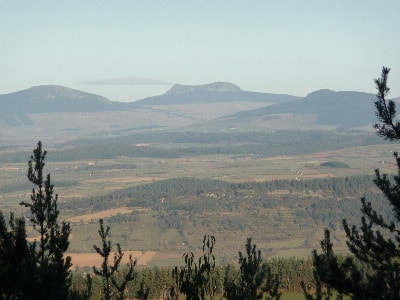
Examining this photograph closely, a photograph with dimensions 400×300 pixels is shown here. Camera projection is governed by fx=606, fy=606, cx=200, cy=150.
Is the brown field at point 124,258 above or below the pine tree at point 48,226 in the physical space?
below

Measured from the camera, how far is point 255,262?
2130 cm

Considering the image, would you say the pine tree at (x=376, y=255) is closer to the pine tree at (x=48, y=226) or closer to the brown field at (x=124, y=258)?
the pine tree at (x=48, y=226)

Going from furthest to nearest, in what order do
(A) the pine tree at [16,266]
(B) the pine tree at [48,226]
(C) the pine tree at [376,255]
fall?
(B) the pine tree at [48,226], (C) the pine tree at [376,255], (A) the pine tree at [16,266]

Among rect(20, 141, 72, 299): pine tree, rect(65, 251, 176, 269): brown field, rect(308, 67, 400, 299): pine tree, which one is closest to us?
rect(308, 67, 400, 299): pine tree

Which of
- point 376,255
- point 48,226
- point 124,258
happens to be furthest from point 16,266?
point 124,258

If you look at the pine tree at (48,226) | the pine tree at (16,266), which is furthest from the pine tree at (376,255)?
the pine tree at (48,226)

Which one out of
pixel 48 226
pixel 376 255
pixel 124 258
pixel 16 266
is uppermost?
pixel 48 226

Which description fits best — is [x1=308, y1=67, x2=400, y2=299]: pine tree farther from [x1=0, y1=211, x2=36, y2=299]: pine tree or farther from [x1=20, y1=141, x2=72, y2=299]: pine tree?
[x1=20, y1=141, x2=72, y2=299]: pine tree

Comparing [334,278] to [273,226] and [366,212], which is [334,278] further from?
[273,226]

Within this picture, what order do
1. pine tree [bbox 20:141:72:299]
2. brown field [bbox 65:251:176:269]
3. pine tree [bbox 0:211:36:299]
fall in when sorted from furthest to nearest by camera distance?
brown field [bbox 65:251:176:269] < pine tree [bbox 20:141:72:299] < pine tree [bbox 0:211:36:299]

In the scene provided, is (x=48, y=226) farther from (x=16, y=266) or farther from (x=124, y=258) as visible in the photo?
(x=124, y=258)

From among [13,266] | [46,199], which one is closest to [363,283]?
[13,266]

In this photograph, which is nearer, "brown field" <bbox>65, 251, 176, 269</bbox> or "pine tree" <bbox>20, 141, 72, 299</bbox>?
"pine tree" <bbox>20, 141, 72, 299</bbox>

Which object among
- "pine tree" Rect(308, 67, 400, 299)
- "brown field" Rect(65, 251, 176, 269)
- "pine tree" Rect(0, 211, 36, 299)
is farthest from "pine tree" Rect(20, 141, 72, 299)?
"brown field" Rect(65, 251, 176, 269)
